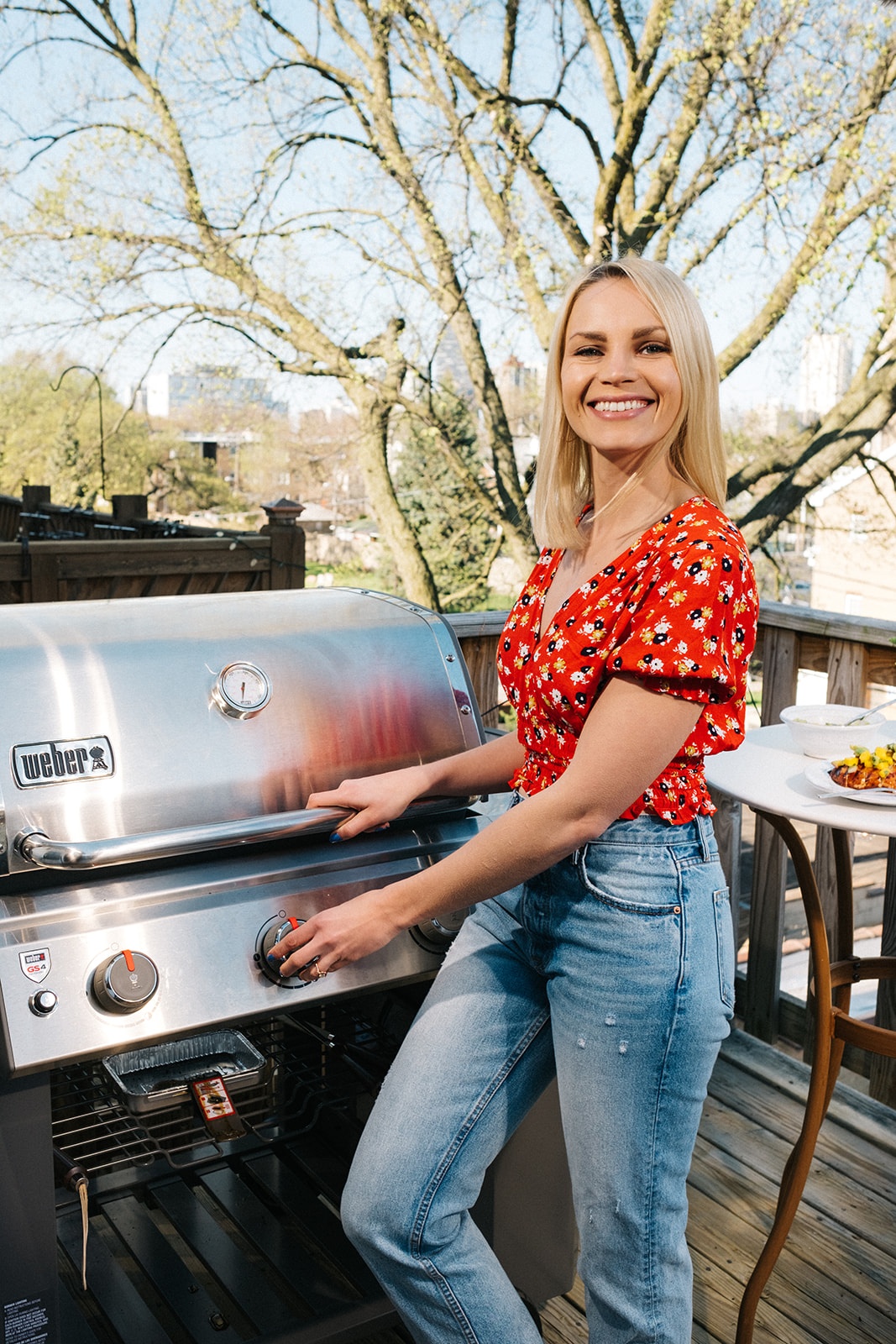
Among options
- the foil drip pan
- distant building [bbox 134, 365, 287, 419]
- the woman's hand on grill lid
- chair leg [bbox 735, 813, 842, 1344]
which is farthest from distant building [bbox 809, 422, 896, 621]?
the foil drip pan

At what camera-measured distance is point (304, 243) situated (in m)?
10.9

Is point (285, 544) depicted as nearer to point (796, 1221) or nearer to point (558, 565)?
point (796, 1221)

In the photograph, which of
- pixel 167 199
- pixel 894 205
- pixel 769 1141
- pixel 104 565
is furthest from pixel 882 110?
pixel 769 1141

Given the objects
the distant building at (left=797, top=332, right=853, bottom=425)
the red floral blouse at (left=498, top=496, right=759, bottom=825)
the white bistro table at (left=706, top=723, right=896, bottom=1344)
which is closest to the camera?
the red floral blouse at (left=498, top=496, right=759, bottom=825)

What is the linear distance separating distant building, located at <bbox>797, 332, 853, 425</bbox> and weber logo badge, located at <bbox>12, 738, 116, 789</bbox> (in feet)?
34.6

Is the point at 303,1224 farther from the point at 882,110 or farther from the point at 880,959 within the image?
the point at 882,110

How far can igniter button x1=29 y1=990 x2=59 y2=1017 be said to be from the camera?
1.19 meters

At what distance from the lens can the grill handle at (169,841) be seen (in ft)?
4.12

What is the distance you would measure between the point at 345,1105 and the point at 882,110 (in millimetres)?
10318

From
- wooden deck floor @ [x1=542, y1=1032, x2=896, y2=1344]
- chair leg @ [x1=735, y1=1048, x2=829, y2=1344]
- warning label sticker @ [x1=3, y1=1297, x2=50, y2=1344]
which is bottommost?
wooden deck floor @ [x1=542, y1=1032, x2=896, y2=1344]

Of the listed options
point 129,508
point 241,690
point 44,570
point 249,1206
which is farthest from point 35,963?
point 129,508

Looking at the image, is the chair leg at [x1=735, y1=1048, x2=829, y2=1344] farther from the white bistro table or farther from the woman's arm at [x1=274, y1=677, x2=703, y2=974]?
the woman's arm at [x1=274, y1=677, x2=703, y2=974]

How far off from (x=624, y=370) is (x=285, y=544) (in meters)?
3.57

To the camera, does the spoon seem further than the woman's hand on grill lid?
Yes
